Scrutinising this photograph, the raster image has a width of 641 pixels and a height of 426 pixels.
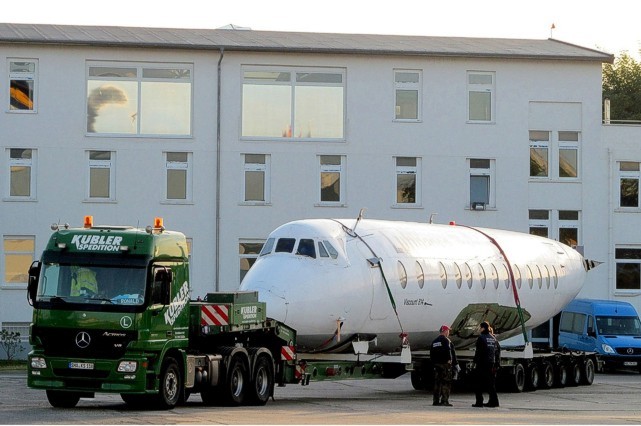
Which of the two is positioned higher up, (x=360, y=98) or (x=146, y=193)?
(x=360, y=98)

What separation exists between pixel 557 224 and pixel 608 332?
6.15 metres

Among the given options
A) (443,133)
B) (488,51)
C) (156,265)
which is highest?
(488,51)

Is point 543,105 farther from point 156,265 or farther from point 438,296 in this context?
point 156,265

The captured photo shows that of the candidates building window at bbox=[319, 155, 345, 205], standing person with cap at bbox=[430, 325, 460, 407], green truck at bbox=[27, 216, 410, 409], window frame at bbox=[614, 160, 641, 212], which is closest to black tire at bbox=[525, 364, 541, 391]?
standing person with cap at bbox=[430, 325, 460, 407]

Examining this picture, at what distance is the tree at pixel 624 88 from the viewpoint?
277 ft

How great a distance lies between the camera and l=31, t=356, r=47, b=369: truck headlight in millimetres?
23375

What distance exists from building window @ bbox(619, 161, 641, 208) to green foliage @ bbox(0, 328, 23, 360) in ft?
75.2

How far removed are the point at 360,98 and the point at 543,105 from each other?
22.9 ft

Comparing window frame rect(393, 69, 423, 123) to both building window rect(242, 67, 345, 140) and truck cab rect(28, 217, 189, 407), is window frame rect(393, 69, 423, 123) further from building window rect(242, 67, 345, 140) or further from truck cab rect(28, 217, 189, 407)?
truck cab rect(28, 217, 189, 407)

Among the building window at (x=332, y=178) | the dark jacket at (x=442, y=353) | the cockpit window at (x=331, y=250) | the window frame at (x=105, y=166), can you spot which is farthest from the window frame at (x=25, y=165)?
the dark jacket at (x=442, y=353)

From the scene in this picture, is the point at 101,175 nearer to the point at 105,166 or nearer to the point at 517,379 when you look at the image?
the point at 105,166

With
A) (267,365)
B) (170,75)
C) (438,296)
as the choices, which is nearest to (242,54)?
(170,75)

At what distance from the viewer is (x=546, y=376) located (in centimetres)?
3638

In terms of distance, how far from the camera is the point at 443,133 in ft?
162
